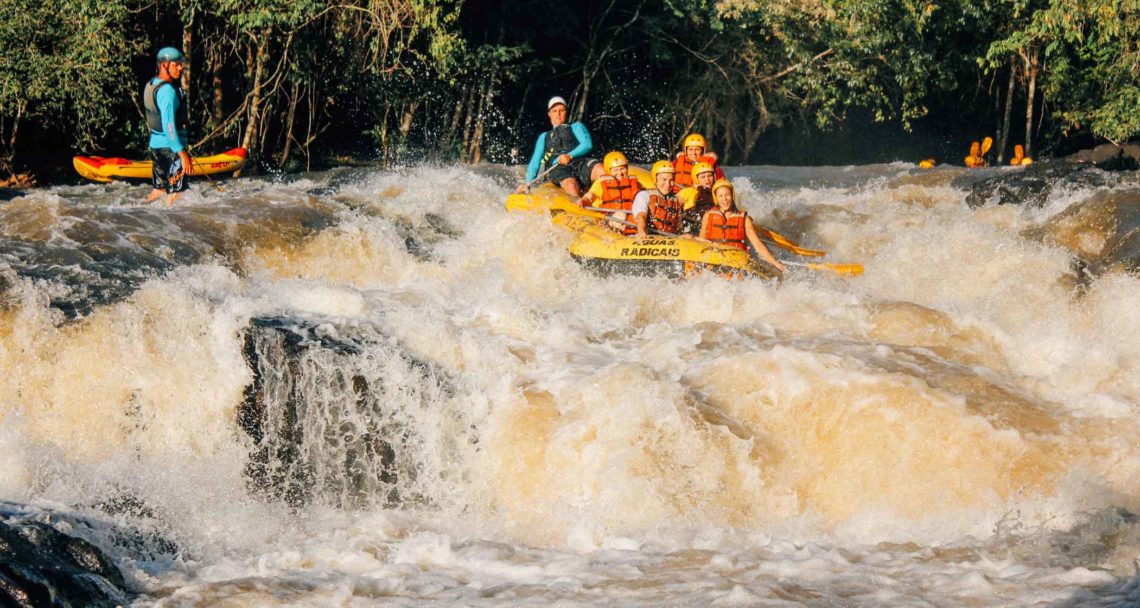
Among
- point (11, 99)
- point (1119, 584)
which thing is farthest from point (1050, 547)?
point (11, 99)

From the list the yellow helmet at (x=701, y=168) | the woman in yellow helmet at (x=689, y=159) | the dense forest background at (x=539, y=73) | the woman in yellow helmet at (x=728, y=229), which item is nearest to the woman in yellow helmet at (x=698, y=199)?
the yellow helmet at (x=701, y=168)

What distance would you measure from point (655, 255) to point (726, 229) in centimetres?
64

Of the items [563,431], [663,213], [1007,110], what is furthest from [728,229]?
[1007,110]

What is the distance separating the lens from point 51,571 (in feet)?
15.6

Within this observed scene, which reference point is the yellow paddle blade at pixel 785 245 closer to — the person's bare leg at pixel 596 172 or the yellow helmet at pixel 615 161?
the yellow helmet at pixel 615 161

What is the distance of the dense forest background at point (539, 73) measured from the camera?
14.6 meters

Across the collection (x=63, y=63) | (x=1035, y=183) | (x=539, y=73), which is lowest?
(x=1035, y=183)

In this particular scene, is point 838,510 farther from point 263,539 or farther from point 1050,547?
point 263,539

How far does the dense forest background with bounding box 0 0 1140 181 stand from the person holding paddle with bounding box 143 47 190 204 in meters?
4.96

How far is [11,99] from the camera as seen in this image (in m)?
13.9

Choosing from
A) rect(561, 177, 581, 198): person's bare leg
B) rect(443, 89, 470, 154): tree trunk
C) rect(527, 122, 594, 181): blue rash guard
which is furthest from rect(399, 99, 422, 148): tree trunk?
rect(561, 177, 581, 198): person's bare leg

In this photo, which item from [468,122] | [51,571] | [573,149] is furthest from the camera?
[468,122]

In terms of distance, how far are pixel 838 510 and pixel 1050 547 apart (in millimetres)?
1146

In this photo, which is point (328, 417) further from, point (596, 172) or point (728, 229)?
point (596, 172)
